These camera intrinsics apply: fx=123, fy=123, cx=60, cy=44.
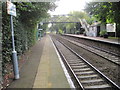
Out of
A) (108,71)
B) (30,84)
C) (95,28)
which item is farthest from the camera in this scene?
(95,28)

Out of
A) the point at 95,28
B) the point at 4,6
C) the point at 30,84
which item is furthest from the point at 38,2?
the point at 95,28

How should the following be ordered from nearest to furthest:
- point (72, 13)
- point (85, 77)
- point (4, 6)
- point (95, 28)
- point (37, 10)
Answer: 1. point (4, 6)
2. point (85, 77)
3. point (37, 10)
4. point (95, 28)
5. point (72, 13)

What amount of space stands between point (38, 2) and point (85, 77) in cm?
631

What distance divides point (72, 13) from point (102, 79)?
66.0 m

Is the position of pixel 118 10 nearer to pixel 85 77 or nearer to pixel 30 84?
pixel 85 77

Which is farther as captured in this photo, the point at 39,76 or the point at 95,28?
the point at 95,28

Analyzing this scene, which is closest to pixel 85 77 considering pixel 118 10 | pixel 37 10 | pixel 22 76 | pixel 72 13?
pixel 22 76

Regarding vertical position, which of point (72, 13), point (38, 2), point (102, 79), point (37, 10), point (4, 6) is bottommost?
point (102, 79)

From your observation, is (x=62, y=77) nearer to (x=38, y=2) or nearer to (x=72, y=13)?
(x=38, y=2)

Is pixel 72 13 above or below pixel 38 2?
above

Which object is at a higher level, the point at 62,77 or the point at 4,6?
the point at 4,6

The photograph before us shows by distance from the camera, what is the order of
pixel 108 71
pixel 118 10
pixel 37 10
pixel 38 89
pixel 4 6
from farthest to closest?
1. pixel 118 10
2. pixel 37 10
3. pixel 108 71
4. pixel 4 6
5. pixel 38 89

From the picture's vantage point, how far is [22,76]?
5406 mm

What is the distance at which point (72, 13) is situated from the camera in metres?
68.1
